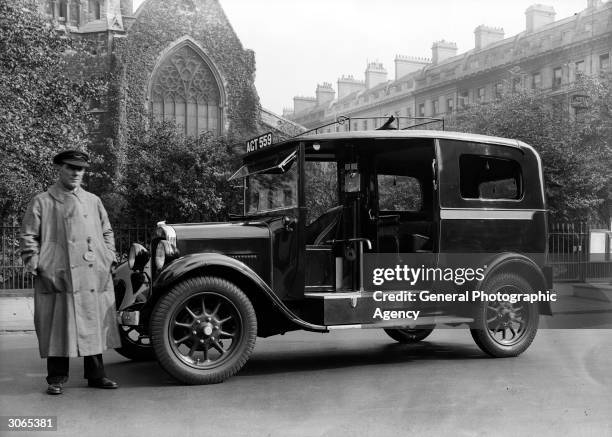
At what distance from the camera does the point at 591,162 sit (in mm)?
15945

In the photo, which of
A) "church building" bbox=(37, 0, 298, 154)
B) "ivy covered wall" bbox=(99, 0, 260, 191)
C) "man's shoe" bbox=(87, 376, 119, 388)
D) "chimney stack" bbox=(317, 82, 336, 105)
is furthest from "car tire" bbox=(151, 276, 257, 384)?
"ivy covered wall" bbox=(99, 0, 260, 191)

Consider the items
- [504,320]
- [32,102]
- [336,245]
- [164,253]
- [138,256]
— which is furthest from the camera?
[32,102]

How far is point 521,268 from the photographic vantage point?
6824mm

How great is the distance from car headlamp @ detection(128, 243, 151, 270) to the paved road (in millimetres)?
953

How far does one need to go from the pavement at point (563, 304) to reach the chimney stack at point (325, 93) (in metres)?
4.91

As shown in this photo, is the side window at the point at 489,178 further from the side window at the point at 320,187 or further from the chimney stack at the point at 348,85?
the chimney stack at the point at 348,85

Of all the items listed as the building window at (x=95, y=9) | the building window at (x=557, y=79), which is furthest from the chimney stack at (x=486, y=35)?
the building window at (x=95, y=9)

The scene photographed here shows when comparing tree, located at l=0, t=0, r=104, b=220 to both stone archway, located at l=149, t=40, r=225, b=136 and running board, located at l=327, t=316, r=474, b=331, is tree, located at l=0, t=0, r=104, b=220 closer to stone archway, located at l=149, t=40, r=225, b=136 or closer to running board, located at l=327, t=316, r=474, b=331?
stone archway, located at l=149, t=40, r=225, b=136

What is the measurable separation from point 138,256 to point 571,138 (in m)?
12.4

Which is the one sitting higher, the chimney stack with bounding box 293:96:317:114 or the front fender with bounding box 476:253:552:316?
the chimney stack with bounding box 293:96:317:114

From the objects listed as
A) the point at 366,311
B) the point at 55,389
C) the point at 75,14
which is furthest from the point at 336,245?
the point at 75,14

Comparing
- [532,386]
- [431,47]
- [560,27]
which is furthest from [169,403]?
[560,27]

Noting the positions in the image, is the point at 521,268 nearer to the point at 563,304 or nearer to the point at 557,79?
the point at 563,304

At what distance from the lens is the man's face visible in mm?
5266
